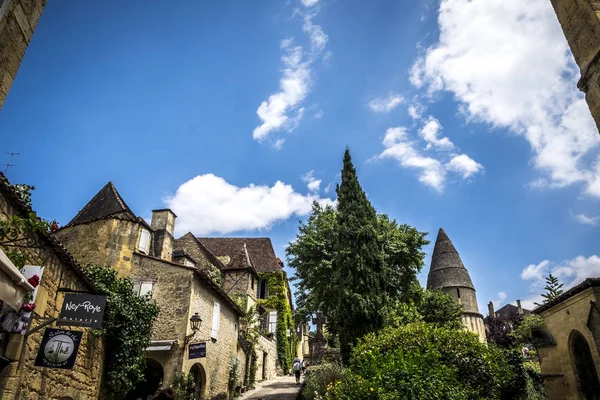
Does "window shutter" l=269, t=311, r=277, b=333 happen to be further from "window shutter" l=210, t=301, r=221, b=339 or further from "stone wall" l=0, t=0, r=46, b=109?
"stone wall" l=0, t=0, r=46, b=109

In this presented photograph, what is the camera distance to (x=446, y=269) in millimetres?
45906

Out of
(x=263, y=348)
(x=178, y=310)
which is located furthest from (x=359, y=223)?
(x=263, y=348)

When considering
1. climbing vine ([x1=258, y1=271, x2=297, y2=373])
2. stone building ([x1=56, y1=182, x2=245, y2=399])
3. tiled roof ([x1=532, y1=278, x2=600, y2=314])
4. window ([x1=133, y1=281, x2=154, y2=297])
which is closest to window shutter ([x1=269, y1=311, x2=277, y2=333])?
climbing vine ([x1=258, y1=271, x2=297, y2=373])

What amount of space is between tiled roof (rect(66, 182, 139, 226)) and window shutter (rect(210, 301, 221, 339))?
486 centimetres

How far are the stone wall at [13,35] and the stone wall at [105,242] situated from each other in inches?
450

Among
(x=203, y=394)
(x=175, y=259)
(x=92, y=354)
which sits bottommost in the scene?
(x=203, y=394)

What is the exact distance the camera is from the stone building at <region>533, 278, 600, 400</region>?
38.9 feet

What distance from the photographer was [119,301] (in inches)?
410

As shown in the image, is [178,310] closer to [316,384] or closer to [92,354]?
[92,354]

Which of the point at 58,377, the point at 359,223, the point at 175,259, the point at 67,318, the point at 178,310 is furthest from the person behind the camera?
the point at 175,259

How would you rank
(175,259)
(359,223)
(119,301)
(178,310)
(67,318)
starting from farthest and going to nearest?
(175,259), (359,223), (178,310), (119,301), (67,318)

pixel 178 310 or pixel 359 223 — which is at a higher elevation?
pixel 359 223

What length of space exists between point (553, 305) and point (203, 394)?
13275mm

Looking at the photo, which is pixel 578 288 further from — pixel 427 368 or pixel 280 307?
pixel 280 307
